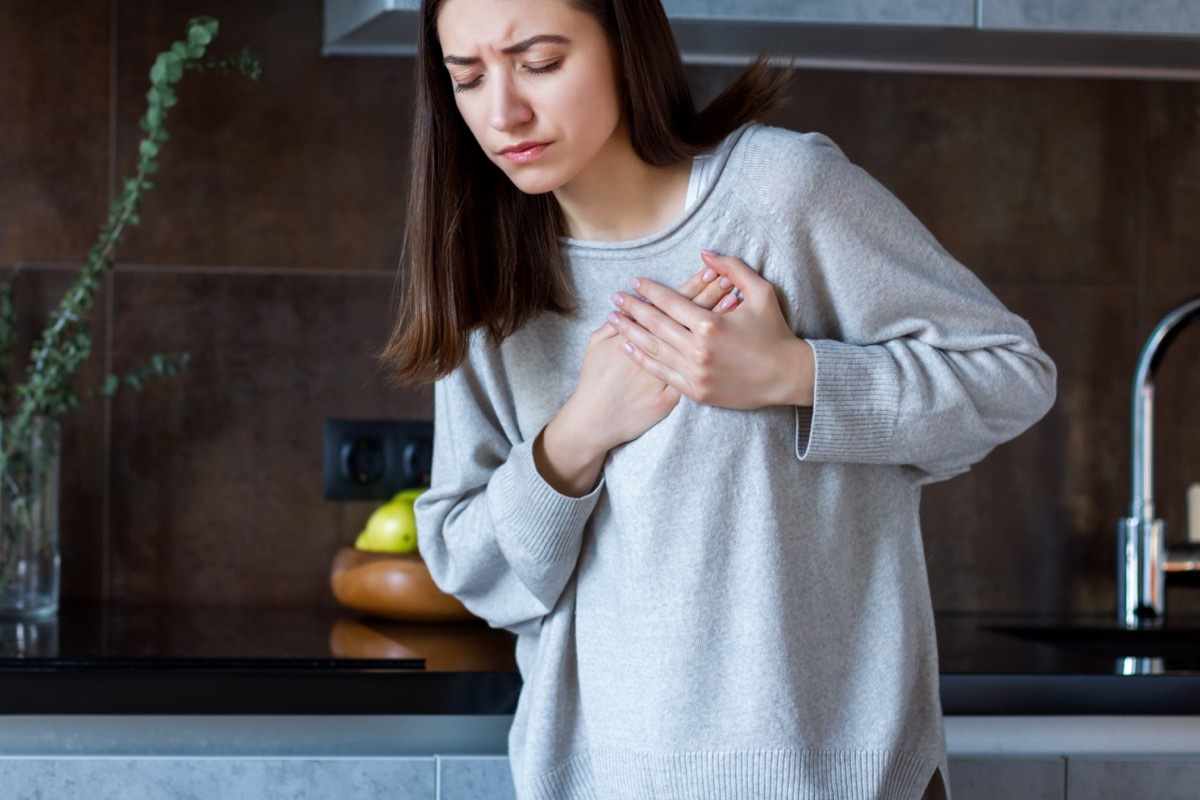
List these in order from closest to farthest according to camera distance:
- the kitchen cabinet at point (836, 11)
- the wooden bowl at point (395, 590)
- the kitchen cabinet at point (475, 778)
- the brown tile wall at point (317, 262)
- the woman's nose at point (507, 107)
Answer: the woman's nose at point (507, 107) → the kitchen cabinet at point (475, 778) → the kitchen cabinet at point (836, 11) → the wooden bowl at point (395, 590) → the brown tile wall at point (317, 262)

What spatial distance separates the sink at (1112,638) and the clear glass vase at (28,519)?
1.11 meters

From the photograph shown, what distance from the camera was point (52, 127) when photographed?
1.61 m

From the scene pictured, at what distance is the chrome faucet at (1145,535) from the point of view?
1.58 m

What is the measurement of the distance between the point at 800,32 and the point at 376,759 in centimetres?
86

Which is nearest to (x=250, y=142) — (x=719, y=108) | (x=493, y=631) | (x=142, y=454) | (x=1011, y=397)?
(x=142, y=454)

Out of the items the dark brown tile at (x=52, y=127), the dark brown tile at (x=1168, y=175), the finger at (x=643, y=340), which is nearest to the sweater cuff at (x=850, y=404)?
the finger at (x=643, y=340)

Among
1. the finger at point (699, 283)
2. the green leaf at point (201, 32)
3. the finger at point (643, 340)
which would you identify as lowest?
the finger at point (643, 340)

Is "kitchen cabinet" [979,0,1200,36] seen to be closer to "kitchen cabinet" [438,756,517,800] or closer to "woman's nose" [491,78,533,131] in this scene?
"woman's nose" [491,78,533,131]

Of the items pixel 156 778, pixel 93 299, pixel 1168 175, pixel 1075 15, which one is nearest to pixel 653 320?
pixel 156 778

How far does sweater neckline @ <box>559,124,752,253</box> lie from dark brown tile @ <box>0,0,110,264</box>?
877 millimetres

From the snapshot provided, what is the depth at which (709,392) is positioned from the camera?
94 cm

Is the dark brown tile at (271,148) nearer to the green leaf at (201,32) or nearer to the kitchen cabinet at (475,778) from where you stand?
the green leaf at (201,32)

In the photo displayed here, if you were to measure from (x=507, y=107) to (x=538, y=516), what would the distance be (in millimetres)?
314

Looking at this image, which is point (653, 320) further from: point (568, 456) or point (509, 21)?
point (509, 21)
